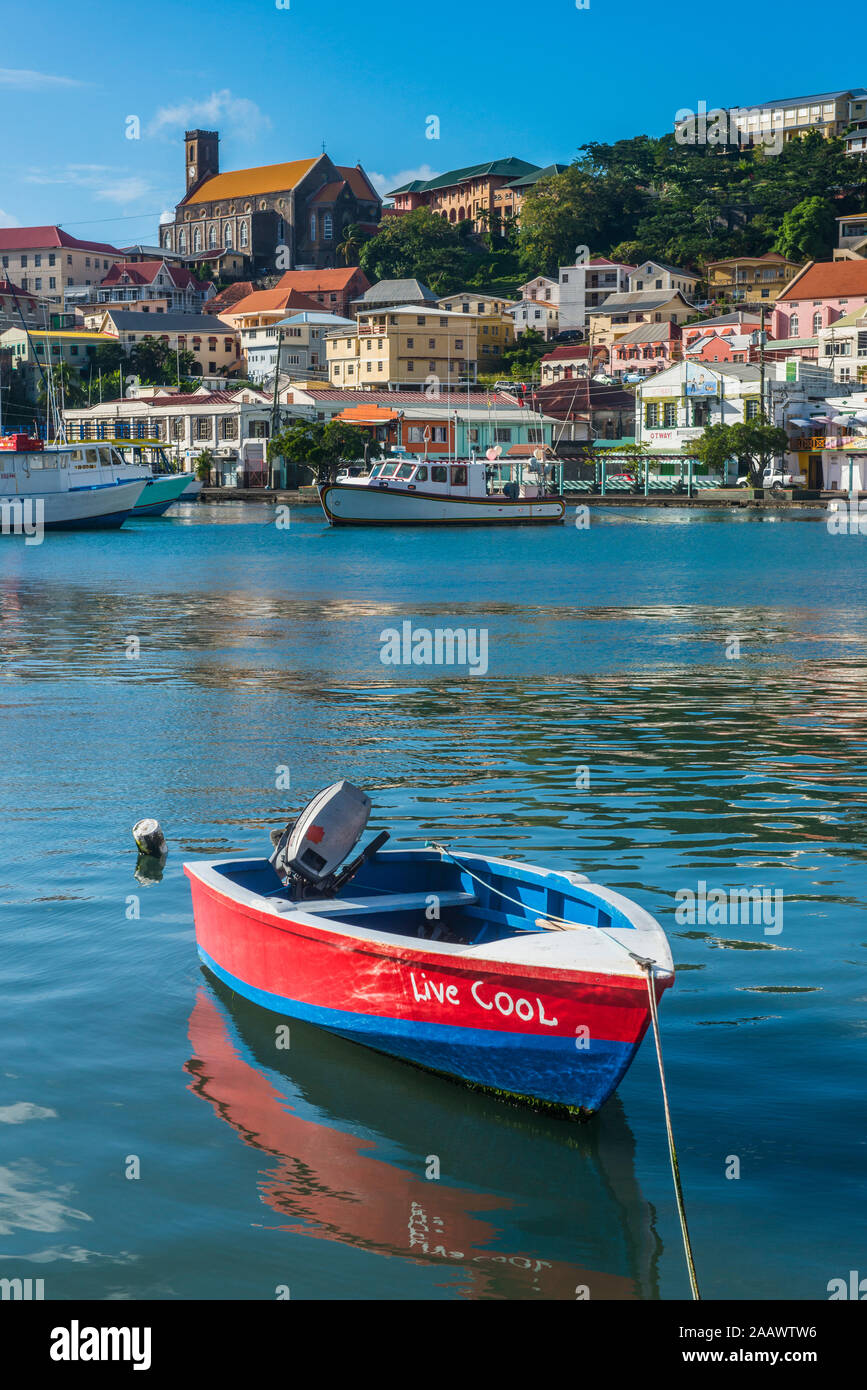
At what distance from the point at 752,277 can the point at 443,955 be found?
124007mm

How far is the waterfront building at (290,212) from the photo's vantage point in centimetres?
17638

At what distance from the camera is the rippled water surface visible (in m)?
6.20

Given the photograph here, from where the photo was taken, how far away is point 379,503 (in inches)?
2771

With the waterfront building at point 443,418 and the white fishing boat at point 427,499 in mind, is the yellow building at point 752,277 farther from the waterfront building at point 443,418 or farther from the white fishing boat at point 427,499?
the white fishing boat at point 427,499

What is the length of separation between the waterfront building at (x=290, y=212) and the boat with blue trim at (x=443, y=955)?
17035 centimetres

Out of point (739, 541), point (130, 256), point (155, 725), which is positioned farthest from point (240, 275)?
point (155, 725)

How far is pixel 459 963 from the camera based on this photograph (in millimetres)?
7070

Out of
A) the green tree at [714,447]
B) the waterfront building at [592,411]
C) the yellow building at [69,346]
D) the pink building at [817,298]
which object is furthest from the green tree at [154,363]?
the green tree at [714,447]

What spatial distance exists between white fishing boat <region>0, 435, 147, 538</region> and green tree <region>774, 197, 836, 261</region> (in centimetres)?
7521

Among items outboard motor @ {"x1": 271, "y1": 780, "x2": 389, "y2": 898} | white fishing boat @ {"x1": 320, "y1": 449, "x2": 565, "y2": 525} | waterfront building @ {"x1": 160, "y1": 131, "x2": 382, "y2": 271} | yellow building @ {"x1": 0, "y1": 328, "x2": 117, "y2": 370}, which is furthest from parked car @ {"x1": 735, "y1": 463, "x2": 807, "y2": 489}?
waterfront building @ {"x1": 160, "y1": 131, "x2": 382, "y2": 271}

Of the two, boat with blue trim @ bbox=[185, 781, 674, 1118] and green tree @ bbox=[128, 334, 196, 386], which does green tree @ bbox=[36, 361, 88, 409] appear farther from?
boat with blue trim @ bbox=[185, 781, 674, 1118]

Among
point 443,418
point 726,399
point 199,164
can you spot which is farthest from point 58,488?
point 199,164

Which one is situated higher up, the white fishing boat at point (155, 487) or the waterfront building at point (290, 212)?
the waterfront building at point (290, 212)

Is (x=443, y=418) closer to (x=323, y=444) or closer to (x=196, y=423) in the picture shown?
(x=323, y=444)
